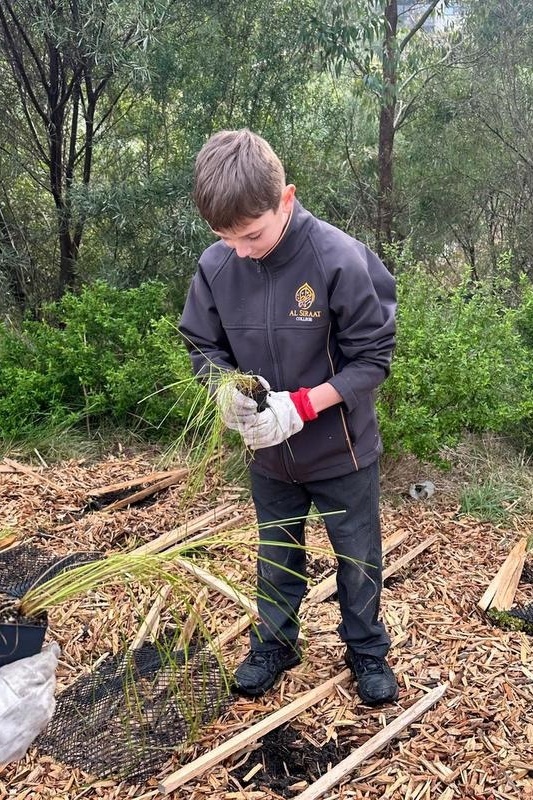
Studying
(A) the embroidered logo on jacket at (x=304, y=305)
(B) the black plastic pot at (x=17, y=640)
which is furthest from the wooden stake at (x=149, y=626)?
(A) the embroidered logo on jacket at (x=304, y=305)

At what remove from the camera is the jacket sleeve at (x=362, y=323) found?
1982mm

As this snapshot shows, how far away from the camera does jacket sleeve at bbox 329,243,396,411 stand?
198 centimetres

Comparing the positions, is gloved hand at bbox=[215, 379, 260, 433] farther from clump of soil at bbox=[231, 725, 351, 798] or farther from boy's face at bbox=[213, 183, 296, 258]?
clump of soil at bbox=[231, 725, 351, 798]

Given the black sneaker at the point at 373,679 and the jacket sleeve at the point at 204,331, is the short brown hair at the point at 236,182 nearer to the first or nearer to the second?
the jacket sleeve at the point at 204,331

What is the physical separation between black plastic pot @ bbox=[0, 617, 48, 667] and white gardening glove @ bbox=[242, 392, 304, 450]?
0.74 m

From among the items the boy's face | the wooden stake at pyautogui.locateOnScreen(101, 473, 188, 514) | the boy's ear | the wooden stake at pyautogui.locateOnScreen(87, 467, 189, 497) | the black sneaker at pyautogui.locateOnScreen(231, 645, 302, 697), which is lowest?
the black sneaker at pyautogui.locateOnScreen(231, 645, 302, 697)

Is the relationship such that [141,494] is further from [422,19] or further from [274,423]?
[422,19]

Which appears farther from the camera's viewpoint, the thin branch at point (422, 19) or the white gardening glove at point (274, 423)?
the thin branch at point (422, 19)

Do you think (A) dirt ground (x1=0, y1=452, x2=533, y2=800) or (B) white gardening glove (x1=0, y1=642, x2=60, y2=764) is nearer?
(B) white gardening glove (x1=0, y1=642, x2=60, y2=764)

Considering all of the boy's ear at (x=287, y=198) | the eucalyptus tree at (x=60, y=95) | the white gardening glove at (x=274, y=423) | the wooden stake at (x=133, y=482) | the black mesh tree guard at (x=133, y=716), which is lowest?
the black mesh tree guard at (x=133, y=716)

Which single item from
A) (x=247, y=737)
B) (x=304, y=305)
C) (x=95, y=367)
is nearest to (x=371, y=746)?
(x=247, y=737)

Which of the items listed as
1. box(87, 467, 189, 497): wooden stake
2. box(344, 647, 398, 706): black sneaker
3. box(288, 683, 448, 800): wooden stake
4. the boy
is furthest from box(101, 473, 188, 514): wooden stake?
box(288, 683, 448, 800): wooden stake

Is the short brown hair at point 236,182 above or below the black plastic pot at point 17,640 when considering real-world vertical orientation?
above

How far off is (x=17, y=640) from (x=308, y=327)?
1071 millimetres
